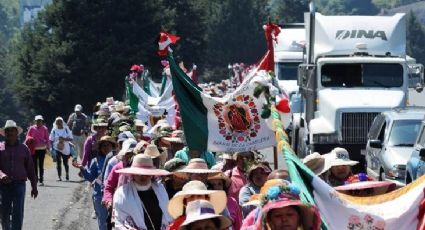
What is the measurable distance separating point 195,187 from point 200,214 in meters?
1.38

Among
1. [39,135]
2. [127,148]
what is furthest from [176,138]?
[39,135]

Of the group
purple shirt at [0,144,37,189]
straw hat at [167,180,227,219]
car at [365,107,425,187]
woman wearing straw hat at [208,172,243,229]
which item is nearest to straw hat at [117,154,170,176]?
woman wearing straw hat at [208,172,243,229]

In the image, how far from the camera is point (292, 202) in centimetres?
718

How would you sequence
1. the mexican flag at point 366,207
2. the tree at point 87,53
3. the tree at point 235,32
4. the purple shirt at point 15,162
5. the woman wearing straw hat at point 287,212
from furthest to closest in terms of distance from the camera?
the tree at point 235,32, the tree at point 87,53, the purple shirt at point 15,162, the mexican flag at point 366,207, the woman wearing straw hat at point 287,212

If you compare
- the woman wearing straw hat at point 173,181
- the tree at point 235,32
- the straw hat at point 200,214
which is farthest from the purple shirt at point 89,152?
the tree at point 235,32

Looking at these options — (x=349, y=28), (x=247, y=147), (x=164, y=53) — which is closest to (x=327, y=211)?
(x=247, y=147)

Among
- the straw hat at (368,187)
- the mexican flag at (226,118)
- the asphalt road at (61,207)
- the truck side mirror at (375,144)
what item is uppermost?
the mexican flag at (226,118)

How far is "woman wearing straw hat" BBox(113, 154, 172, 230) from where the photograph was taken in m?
10.8

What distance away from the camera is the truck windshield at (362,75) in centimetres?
2597

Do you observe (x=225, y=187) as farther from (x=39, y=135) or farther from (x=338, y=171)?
(x=39, y=135)

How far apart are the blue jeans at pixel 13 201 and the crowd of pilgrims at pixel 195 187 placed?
0.81m

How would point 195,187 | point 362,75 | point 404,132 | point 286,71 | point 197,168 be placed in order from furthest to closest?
1. point 286,71
2. point 362,75
3. point 404,132
4. point 197,168
5. point 195,187

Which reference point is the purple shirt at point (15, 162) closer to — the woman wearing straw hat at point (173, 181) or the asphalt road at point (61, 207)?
the asphalt road at point (61, 207)

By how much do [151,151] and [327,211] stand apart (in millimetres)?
4324
